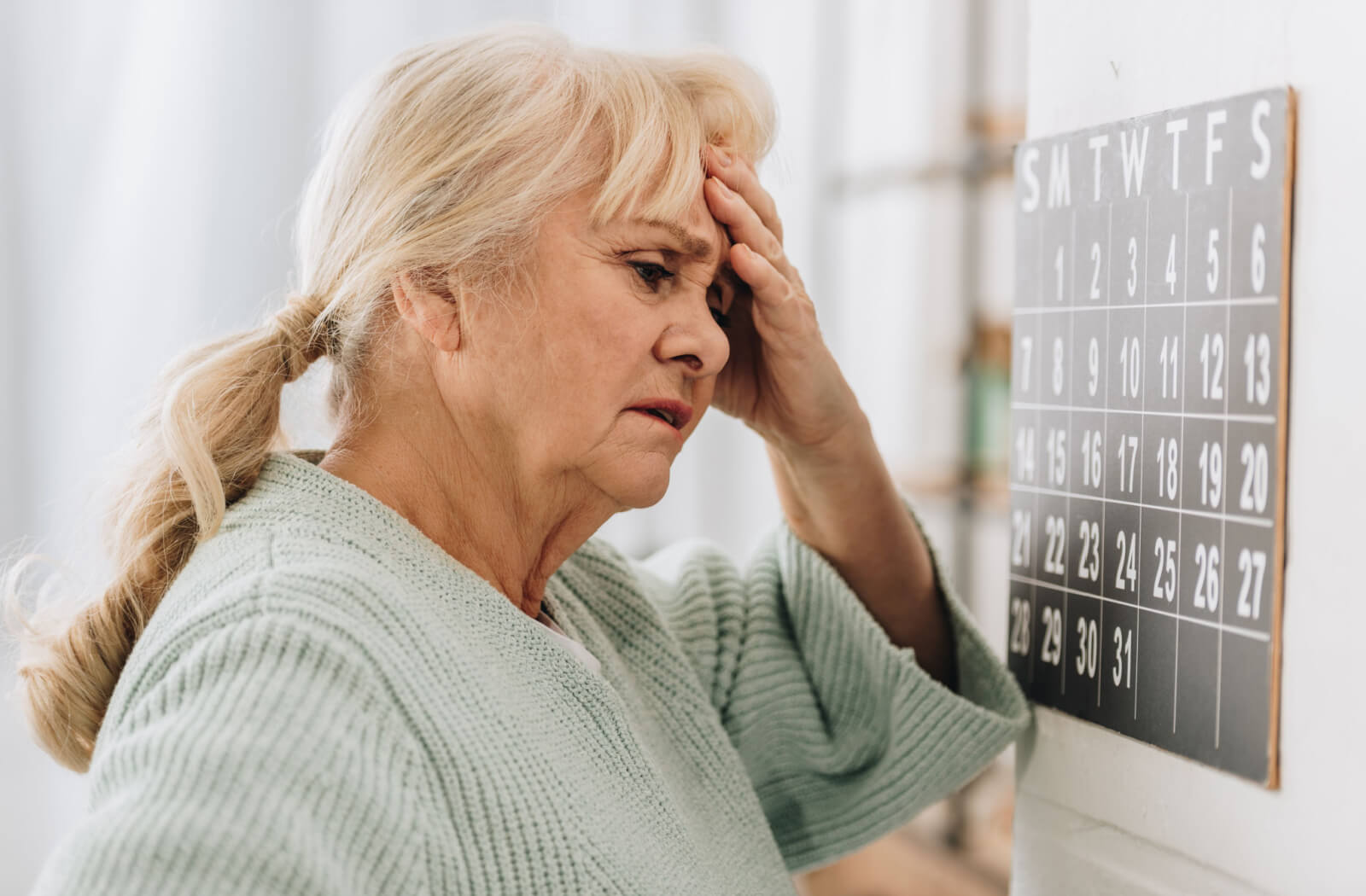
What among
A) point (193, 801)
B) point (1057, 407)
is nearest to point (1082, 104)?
point (1057, 407)

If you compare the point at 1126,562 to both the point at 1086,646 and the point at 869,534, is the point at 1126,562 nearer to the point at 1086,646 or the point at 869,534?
the point at 1086,646

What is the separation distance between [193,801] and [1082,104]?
86cm

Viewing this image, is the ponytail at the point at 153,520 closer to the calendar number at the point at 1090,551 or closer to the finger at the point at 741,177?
the finger at the point at 741,177

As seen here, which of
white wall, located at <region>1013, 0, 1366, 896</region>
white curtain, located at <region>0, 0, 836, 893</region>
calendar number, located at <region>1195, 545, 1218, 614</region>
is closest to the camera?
white wall, located at <region>1013, 0, 1366, 896</region>

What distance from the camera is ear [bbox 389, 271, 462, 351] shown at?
897 mm

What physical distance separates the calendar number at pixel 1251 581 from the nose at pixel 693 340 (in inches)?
16.9

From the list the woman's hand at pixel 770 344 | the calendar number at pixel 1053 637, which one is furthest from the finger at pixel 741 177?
the calendar number at pixel 1053 637

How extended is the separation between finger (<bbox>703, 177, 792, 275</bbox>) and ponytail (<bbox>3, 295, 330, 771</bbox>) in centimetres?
34

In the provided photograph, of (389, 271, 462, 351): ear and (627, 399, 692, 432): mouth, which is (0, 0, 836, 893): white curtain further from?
(389, 271, 462, 351): ear

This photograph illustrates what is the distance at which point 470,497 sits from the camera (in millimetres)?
938

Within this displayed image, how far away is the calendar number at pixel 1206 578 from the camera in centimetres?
87

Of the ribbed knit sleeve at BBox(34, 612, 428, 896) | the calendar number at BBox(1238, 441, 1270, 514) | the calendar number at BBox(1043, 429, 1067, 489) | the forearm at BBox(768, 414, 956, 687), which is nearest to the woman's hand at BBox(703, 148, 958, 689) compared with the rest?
the forearm at BBox(768, 414, 956, 687)

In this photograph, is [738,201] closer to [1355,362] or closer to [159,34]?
[1355,362]

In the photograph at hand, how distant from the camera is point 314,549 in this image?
79cm
